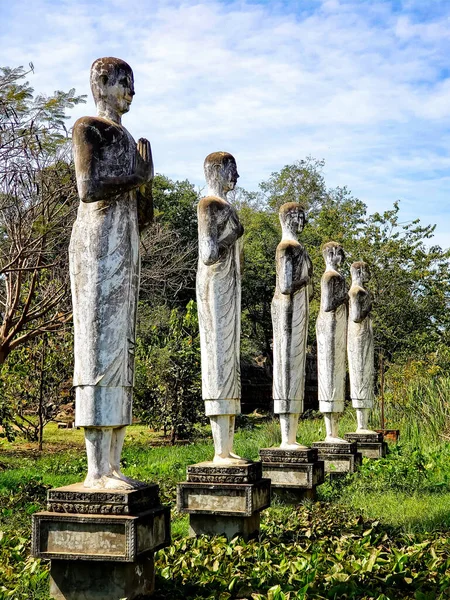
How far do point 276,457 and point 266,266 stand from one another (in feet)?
57.4

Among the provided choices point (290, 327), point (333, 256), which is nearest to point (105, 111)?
point (290, 327)

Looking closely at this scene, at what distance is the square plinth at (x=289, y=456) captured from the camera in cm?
847

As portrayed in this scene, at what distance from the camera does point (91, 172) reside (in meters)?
4.78

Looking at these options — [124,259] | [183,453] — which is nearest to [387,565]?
[124,259]

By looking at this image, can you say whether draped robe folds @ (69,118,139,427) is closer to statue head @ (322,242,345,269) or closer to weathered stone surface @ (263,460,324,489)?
weathered stone surface @ (263,460,324,489)

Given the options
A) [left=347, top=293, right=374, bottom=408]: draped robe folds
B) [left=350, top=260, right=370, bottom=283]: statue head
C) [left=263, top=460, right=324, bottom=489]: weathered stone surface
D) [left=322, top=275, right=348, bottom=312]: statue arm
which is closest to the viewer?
[left=263, top=460, right=324, bottom=489]: weathered stone surface

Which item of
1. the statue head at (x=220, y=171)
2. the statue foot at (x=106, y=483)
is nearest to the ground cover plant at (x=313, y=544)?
the statue foot at (x=106, y=483)

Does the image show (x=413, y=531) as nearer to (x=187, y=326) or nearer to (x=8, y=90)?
(x=8, y=90)

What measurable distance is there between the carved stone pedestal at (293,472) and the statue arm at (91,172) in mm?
4622

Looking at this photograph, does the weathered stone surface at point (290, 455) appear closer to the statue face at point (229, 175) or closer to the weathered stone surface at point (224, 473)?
the weathered stone surface at point (224, 473)

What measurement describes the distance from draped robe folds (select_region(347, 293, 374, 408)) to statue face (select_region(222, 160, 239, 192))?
6.10 metres

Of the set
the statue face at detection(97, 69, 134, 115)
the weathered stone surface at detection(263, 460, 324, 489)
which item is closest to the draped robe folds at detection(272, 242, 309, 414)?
the weathered stone surface at detection(263, 460, 324, 489)

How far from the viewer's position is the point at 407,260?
2188 centimetres

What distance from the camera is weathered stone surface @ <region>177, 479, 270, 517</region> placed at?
6.37 meters
